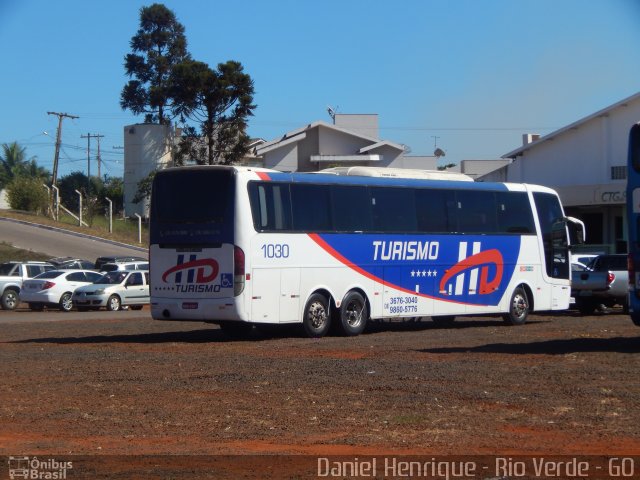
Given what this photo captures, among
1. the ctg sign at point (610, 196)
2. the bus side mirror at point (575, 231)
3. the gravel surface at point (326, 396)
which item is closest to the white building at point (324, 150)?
the ctg sign at point (610, 196)

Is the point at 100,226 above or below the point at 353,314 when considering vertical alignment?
above

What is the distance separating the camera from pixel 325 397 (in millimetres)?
11422

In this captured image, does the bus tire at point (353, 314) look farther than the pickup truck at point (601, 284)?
No

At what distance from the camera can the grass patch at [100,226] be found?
2429 inches

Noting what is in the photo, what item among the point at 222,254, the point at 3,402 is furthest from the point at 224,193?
the point at 3,402

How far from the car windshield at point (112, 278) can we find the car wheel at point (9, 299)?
3.43 m

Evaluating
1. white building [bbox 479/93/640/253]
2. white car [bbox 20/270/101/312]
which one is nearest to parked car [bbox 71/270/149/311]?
white car [bbox 20/270/101/312]

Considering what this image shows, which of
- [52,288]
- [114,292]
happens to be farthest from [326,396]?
[52,288]

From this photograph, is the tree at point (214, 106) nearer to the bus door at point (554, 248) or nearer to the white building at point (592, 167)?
the white building at point (592, 167)

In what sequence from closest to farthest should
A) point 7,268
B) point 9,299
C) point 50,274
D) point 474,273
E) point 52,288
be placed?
point 474,273 < point 52,288 < point 50,274 < point 9,299 < point 7,268

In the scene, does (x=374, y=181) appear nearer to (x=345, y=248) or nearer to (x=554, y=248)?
(x=345, y=248)

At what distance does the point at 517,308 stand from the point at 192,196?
9.64m

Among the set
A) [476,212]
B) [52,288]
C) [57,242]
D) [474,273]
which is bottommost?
[52,288]

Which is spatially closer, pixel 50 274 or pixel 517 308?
pixel 517 308
